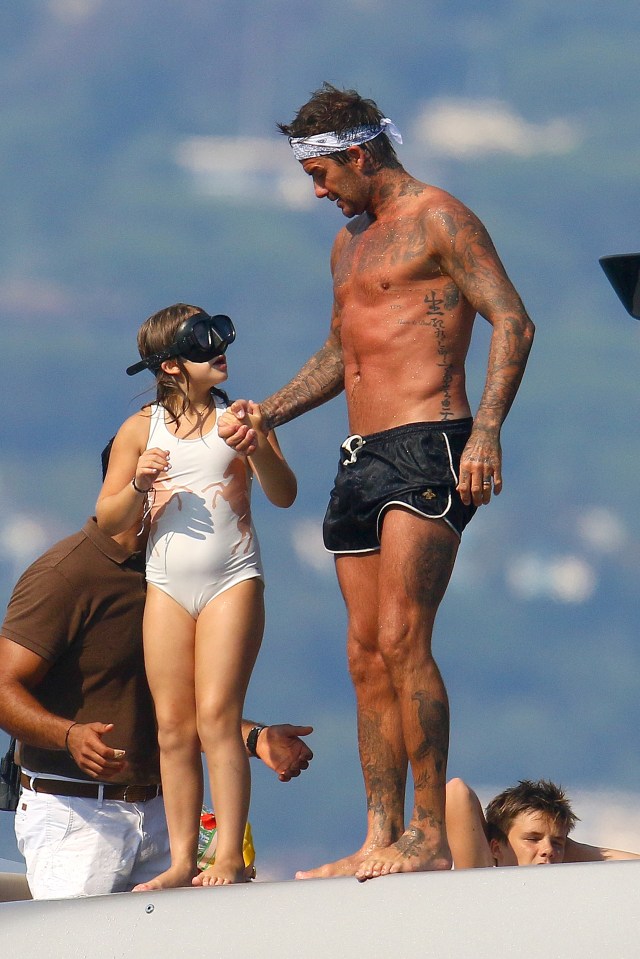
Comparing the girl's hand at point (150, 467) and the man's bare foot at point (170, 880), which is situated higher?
the girl's hand at point (150, 467)

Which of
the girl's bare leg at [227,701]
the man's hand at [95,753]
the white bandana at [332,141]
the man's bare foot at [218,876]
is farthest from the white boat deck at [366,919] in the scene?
the white bandana at [332,141]

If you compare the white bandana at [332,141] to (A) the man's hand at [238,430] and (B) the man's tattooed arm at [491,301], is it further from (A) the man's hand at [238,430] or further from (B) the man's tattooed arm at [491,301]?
(A) the man's hand at [238,430]

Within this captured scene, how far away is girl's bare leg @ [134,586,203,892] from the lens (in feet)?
18.3

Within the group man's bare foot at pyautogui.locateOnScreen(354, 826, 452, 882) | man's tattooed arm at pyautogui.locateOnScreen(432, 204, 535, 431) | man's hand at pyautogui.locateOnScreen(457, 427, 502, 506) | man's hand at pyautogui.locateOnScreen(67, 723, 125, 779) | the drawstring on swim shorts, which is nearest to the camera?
man's bare foot at pyautogui.locateOnScreen(354, 826, 452, 882)

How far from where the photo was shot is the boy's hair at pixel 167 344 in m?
5.98

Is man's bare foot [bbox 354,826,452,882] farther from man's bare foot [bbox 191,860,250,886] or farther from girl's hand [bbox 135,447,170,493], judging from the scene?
girl's hand [bbox 135,447,170,493]

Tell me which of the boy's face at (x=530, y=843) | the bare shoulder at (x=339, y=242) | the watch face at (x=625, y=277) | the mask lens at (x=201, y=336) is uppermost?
the bare shoulder at (x=339, y=242)

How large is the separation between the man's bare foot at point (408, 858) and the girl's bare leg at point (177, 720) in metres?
0.77

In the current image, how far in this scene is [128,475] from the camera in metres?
5.92

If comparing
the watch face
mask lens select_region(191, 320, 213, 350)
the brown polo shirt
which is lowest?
the brown polo shirt

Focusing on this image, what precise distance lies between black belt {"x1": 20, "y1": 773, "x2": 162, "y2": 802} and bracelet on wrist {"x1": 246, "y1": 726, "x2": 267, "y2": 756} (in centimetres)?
45

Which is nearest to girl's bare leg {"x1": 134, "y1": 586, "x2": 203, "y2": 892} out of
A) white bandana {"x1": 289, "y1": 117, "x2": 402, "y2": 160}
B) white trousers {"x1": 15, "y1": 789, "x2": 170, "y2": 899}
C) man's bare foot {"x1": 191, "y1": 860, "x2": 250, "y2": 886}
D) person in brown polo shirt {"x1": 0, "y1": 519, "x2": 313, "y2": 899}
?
man's bare foot {"x1": 191, "y1": 860, "x2": 250, "y2": 886}

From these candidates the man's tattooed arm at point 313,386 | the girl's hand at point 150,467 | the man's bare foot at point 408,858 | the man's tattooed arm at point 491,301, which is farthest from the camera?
the man's tattooed arm at point 313,386

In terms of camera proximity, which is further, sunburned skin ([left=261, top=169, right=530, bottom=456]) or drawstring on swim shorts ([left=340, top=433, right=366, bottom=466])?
drawstring on swim shorts ([left=340, top=433, right=366, bottom=466])
